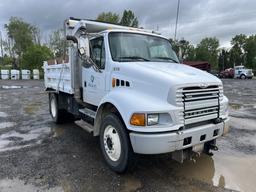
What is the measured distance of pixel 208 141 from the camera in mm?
3936

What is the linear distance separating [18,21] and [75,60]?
63.1 metres

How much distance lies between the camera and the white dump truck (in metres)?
3.34

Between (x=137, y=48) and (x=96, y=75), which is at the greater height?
(x=137, y=48)

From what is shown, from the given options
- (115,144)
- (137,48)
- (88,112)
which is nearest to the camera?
(115,144)

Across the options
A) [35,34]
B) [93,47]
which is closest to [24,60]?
[35,34]

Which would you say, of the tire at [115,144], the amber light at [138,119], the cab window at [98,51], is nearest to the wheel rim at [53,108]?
the cab window at [98,51]

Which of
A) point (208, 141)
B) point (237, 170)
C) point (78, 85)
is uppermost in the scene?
point (78, 85)

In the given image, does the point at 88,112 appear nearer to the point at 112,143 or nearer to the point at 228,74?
the point at 112,143

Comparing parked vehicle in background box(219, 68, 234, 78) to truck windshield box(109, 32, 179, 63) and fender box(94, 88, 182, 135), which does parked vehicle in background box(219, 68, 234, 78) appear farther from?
fender box(94, 88, 182, 135)

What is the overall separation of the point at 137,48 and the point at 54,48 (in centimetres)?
4949

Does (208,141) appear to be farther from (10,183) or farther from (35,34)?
(35,34)

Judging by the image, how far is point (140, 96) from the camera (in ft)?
11.8

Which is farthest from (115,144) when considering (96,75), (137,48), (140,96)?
(137,48)

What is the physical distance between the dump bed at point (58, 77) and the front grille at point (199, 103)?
117 inches
